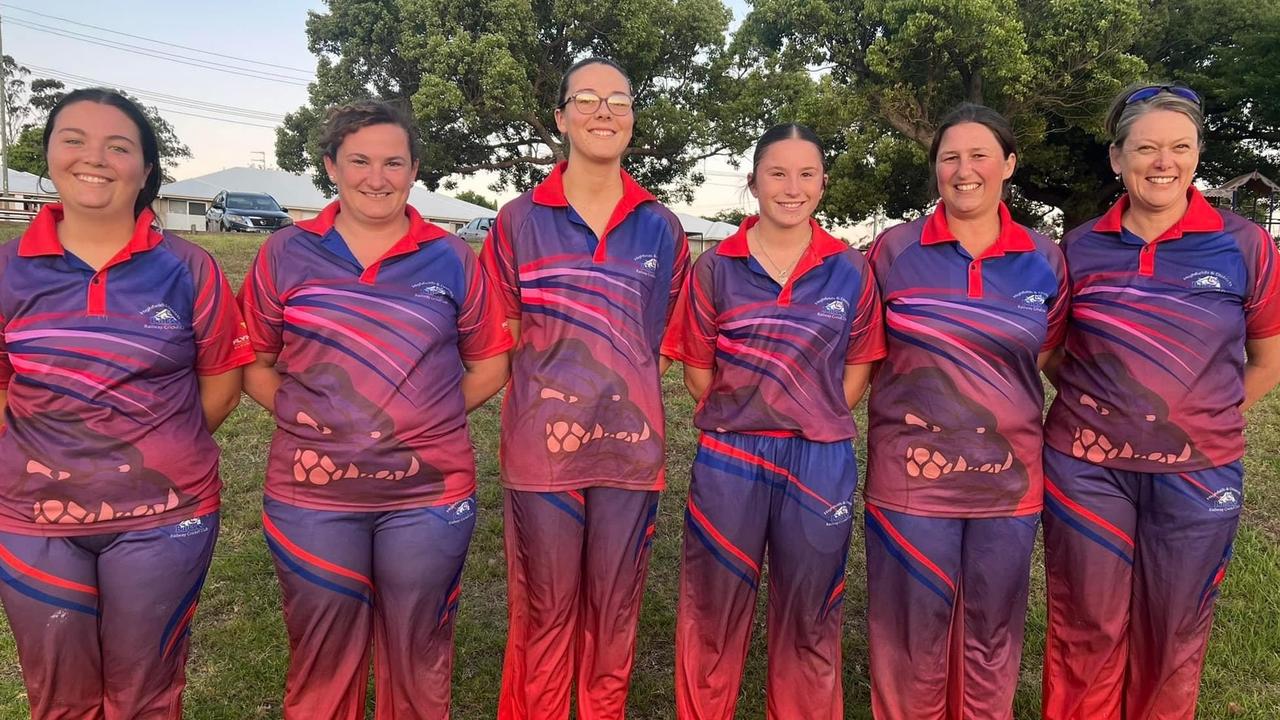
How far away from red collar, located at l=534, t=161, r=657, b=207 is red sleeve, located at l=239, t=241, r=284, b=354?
0.91 metres

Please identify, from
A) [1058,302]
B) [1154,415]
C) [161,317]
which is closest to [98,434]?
[161,317]

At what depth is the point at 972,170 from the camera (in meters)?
2.89

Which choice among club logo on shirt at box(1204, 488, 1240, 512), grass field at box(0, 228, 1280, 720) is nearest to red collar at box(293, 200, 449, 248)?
grass field at box(0, 228, 1280, 720)

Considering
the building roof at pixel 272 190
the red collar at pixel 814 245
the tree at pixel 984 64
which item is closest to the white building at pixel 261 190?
the building roof at pixel 272 190

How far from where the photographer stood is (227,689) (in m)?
3.77

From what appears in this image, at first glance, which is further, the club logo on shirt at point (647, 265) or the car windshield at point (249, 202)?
the car windshield at point (249, 202)

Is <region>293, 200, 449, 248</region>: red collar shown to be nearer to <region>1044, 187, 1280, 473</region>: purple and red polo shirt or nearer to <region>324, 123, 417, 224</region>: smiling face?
<region>324, 123, 417, 224</region>: smiling face

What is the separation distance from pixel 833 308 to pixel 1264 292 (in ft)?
4.98

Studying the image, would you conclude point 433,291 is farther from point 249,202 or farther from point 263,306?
point 249,202

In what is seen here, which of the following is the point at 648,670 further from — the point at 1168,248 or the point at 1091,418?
the point at 1168,248

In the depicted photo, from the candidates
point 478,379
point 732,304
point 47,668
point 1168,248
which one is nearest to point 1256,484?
point 1168,248

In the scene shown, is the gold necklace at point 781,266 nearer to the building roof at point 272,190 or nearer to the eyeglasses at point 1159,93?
the eyeglasses at point 1159,93

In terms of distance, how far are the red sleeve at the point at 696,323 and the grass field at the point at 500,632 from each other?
1.69 m

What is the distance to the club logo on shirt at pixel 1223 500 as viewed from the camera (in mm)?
2850
